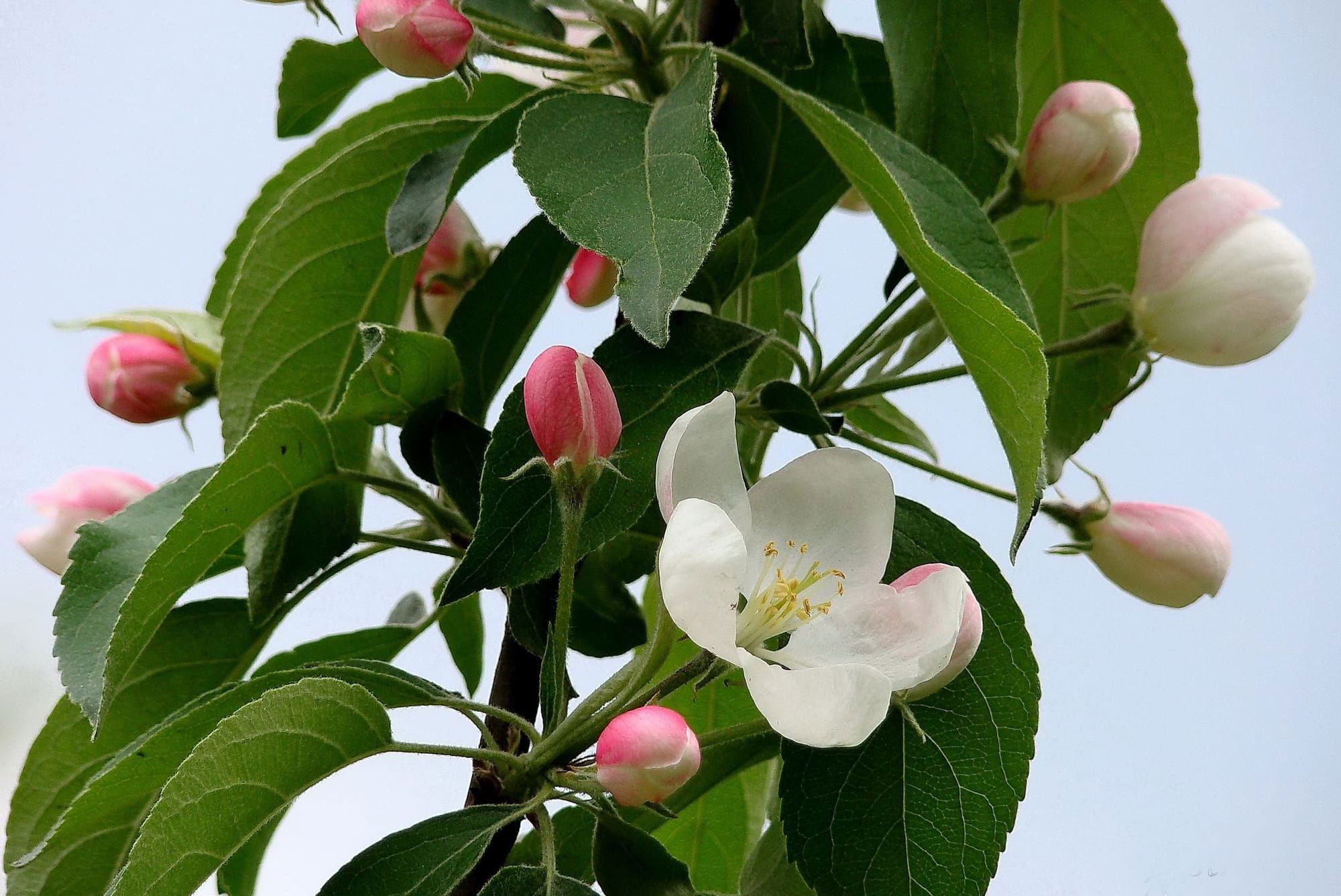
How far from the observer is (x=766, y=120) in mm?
460

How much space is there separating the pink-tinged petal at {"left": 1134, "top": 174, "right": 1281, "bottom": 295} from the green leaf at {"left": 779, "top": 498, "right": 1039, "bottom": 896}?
5.6 inches

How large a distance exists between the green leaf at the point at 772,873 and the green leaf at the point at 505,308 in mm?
176

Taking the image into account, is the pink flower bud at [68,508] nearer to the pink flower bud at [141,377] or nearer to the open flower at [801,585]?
the pink flower bud at [141,377]

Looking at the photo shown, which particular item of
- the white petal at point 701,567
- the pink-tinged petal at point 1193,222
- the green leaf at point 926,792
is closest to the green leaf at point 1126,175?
the pink-tinged petal at point 1193,222

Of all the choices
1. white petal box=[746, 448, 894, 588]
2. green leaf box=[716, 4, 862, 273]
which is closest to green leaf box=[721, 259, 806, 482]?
green leaf box=[716, 4, 862, 273]

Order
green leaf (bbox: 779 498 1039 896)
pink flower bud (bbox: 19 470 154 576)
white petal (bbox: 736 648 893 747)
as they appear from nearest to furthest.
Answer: white petal (bbox: 736 648 893 747) < green leaf (bbox: 779 498 1039 896) < pink flower bud (bbox: 19 470 154 576)

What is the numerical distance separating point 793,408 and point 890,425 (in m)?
0.14

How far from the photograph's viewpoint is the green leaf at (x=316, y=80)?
0.55m

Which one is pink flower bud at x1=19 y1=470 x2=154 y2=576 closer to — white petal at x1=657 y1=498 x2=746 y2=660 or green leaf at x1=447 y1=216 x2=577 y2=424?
green leaf at x1=447 y1=216 x2=577 y2=424

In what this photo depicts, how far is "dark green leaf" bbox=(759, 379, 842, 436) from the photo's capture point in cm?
40

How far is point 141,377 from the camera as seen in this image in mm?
486

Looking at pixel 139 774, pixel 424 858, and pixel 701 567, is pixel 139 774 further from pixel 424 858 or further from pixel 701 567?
pixel 701 567

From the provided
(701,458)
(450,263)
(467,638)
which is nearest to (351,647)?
(467,638)

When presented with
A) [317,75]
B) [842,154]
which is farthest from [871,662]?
[317,75]
